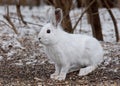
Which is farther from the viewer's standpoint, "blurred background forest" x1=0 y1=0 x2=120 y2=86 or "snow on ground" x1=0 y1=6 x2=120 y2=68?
"snow on ground" x1=0 y1=6 x2=120 y2=68

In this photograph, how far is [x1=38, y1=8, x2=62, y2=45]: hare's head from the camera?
380 cm

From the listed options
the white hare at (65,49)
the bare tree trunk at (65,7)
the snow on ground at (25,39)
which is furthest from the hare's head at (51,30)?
the bare tree trunk at (65,7)

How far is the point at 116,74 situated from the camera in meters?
4.34

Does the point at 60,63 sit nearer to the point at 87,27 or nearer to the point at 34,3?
the point at 87,27

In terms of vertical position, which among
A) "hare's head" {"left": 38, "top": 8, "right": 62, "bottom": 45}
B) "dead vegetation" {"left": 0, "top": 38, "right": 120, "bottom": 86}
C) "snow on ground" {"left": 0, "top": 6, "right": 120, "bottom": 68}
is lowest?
"dead vegetation" {"left": 0, "top": 38, "right": 120, "bottom": 86}

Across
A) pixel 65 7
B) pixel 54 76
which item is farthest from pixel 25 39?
pixel 54 76

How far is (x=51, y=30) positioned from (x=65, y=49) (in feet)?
0.87

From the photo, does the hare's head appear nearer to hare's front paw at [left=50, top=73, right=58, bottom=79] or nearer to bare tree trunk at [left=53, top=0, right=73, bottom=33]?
hare's front paw at [left=50, top=73, right=58, bottom=79]

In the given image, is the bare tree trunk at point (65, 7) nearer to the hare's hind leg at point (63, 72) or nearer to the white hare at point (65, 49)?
the white hare at point (65, 49)

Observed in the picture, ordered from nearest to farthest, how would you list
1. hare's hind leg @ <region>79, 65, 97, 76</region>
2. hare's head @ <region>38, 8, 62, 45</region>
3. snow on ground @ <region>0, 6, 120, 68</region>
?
hare's head @ <region>38, 8, 62, 45</region>
hare's hind leg @ <region>79, 65, 97, 76</region>
snow on ground @ <region>0, 6, 120, 68</region>

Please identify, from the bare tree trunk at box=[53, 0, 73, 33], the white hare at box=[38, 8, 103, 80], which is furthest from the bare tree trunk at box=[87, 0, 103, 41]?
the white hare at box=[38, 8, 103, 80]

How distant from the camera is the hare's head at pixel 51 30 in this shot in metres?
3.80

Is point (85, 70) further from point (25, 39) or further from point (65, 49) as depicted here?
point (25, 39)

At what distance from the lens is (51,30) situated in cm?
389
